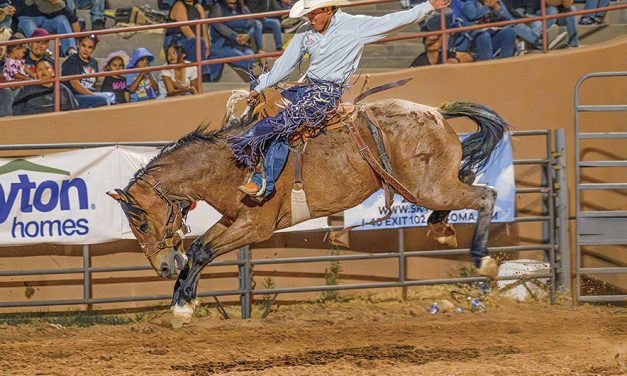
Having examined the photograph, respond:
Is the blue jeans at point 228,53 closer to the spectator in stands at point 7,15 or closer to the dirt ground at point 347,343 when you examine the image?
the spectator in stands at point 7,15

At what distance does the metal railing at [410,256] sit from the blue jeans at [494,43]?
1687 mm

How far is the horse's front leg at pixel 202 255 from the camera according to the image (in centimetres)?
640

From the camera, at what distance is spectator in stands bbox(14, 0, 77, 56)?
11.4 meters

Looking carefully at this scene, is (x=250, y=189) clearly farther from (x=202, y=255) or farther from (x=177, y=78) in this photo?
(x=177, y=78)

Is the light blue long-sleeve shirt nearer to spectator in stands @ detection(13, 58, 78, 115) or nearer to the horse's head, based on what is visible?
the horse's head

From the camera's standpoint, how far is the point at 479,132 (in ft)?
23.8

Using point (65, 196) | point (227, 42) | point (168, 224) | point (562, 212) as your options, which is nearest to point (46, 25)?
point (227, 42)

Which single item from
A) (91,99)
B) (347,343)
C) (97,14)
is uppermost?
(97,14)

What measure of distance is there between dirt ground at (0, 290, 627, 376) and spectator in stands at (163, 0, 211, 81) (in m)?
3.61

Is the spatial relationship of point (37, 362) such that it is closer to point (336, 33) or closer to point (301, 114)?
point (301, 114)

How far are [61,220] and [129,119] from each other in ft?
4.67

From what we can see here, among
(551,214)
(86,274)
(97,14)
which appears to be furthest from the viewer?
(97,14)

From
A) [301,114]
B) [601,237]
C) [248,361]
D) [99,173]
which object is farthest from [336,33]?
[601,237]

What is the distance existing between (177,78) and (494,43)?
4.16 metres
